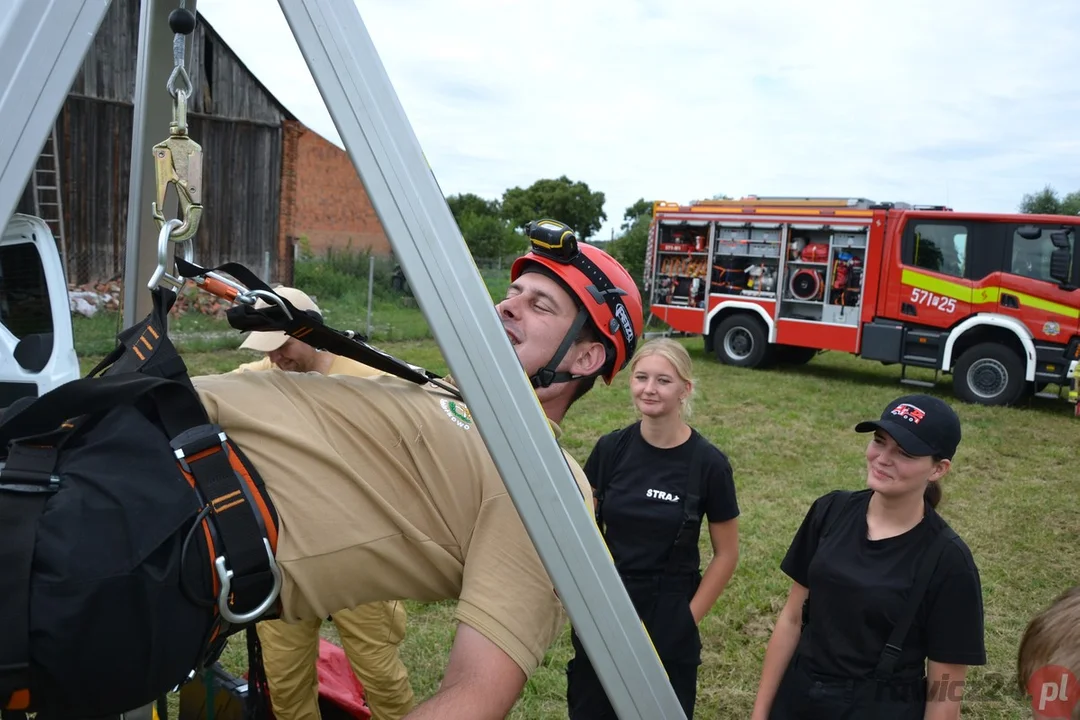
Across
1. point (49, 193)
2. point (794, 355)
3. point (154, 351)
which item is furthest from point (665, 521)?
point (49, 193)

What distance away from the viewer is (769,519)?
19.5 feet

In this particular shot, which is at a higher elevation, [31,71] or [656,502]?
[31,71]

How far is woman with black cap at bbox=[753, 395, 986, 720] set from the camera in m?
2.18

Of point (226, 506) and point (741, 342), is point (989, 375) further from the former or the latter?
point (226, 506)

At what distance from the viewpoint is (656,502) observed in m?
2.85

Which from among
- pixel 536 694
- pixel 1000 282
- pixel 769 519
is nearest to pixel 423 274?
pixel 536 694

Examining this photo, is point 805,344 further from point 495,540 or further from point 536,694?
point 495,540

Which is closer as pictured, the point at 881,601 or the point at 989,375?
the point at 881,601

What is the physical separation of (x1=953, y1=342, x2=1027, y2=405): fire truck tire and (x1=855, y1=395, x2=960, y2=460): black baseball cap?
9.90m

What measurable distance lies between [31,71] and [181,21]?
24.7 inches

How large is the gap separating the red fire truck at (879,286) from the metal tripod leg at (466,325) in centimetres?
1156

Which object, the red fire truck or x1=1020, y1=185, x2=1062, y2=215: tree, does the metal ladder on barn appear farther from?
x1=1020, y1=185, x2=1062, y2=215: tree

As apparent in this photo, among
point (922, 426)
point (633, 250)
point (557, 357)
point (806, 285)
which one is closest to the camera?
point (557, 357)

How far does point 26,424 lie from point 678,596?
2187 mm
